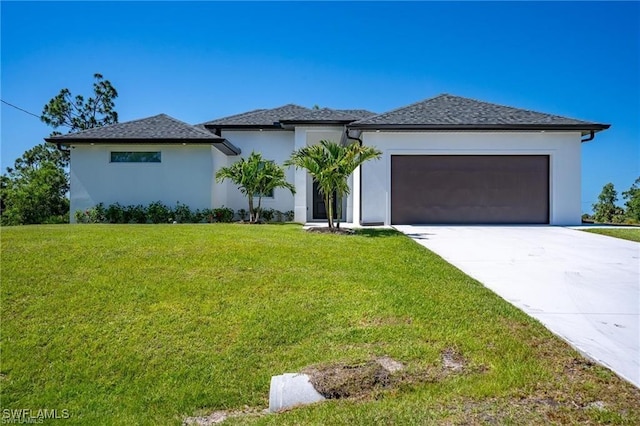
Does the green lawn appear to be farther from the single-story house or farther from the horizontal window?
the horizontal window

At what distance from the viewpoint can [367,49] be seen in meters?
15.0

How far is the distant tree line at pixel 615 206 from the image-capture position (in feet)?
67.2

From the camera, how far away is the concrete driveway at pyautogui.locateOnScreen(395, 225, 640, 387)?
3583mm

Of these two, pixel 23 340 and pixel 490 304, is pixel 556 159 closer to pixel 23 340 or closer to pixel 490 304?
pixel 490 304

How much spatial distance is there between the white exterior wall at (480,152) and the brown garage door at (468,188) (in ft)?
0.75

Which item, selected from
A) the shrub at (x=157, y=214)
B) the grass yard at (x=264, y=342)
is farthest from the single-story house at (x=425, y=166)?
the grass yard at (x=264, y=342)

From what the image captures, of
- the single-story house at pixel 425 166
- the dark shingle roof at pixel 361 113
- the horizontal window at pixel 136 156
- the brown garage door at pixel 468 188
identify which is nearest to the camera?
the single-story house at pixel 425 166

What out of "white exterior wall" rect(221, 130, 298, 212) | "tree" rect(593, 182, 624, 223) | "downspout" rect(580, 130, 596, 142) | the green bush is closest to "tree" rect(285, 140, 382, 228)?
the green bush

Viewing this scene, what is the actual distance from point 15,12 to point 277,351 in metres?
14.6

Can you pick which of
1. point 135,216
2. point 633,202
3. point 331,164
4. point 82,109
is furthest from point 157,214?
point 633,202

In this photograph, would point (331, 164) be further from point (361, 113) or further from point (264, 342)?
point (361, 113)

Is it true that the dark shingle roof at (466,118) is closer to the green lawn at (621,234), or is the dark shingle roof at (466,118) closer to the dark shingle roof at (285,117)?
the dark shingle roof at (285,117)

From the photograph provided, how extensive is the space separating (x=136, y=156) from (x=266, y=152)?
5.35 m

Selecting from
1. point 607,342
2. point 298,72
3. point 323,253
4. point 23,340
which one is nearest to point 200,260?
point 323,253
